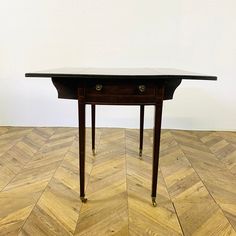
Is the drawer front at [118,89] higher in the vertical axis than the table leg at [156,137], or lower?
higher

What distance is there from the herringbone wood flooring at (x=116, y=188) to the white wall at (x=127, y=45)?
0.44 meters

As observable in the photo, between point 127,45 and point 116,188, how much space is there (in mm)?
1527

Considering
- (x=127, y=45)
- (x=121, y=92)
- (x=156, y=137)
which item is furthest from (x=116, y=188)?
(x=127, y=45)

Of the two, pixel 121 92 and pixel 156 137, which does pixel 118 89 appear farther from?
pixel 156 137

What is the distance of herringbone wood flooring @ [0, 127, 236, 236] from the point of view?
117 centimetres

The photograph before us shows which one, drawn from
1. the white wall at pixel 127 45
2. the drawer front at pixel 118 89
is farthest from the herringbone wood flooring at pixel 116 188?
the drawer front at pixel 118 89

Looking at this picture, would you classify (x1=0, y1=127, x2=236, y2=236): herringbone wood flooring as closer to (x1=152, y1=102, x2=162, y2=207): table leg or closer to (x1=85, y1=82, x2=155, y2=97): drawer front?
(x1=152, y1=102, x2=162, y2=207): table leg

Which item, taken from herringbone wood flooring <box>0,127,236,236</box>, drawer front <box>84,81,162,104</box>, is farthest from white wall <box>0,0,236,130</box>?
drawer front <box>84,81,162,104</box>

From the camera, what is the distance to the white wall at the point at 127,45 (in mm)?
2502

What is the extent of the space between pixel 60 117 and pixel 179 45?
1.38m

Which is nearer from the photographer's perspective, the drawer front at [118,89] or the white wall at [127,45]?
the drawer front at [118,89]

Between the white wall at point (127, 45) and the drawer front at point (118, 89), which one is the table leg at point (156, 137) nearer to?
the drawer front at point (118, 89)

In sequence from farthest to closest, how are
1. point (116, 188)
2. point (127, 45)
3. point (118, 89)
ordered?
point (127, 45) < point (116, 188) < point (118, 89)

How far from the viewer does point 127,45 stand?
2.57 m
